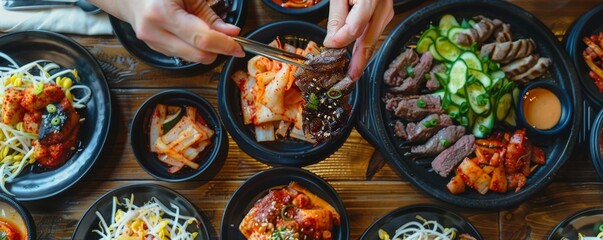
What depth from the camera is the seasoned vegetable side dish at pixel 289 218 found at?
2936mm

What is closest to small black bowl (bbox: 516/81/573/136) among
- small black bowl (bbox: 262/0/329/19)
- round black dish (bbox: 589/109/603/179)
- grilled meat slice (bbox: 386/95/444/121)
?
round black dish (bbox: 589/109/603/179)

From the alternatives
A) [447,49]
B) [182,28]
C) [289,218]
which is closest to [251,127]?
[289,218]

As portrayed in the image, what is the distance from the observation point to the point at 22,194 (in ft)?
10.5

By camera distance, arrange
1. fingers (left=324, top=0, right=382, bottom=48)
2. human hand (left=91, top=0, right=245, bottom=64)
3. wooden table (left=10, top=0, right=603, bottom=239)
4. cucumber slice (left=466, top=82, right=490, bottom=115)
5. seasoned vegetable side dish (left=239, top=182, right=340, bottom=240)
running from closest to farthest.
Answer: human hand (left=91, top=0, right=245, bottom=64) → fingers (left=324, top=0, right=382, bottom=48) → seasoned vegetable side dish (left=239, top=182, right=340, bottom=240) → cucumber slice (left=466, top=82, right=490, bottom=115) → wooden table (left=10, top=0, right=603, bottom=239)

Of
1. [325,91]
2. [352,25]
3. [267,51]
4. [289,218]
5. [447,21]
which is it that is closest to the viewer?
[352,25]

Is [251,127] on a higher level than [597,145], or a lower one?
lower

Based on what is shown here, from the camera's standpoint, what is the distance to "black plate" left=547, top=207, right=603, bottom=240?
3076mm

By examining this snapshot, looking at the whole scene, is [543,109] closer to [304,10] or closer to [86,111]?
[304,10]

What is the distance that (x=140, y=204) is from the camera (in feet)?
10.6

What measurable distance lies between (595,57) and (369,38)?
1636 millimetres

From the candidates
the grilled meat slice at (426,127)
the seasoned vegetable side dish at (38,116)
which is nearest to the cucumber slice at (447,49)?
the grilled meat slice at (426,127)

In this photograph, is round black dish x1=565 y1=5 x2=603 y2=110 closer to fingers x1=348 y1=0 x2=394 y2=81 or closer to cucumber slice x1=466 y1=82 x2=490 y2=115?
cucumber slice x1=466 y1=82 x2=490 y2=115

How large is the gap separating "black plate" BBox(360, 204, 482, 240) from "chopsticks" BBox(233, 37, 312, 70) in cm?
101

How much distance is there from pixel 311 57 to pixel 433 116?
0.93m
